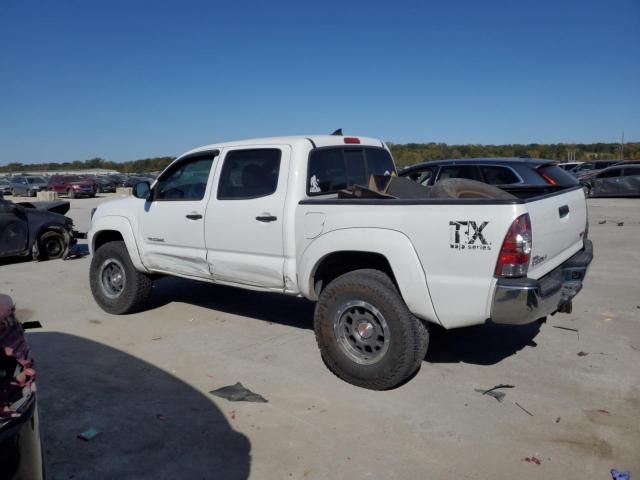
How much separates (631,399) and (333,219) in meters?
2.67

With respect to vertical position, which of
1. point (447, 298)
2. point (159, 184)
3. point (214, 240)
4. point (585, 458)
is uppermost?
point (159, 184)

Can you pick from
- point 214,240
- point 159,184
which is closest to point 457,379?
point 214,240

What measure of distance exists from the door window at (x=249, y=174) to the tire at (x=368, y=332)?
4.02 feet

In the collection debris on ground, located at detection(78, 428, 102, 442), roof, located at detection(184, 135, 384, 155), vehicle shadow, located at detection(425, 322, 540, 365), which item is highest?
roof, located at detection(184, 135, 384, 155)

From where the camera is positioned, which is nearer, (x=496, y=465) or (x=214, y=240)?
(x=496, y=465)

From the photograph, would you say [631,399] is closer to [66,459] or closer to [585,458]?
[585,458]

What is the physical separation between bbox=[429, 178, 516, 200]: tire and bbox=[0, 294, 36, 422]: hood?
10.6 feet

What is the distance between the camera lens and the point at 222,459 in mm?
3426

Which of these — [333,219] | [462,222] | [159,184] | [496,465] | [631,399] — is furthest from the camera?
[159,184]

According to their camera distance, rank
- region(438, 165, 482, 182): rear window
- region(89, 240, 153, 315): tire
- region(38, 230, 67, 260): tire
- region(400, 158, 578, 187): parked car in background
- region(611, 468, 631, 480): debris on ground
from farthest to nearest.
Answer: region(38, 230, 67, 260): tire, region(438, 165, 482, 182): rear window, region(400, 158, 578, 187): parked car in background, region(89, 240, 153, 315): tire, region(611, 468, 631, 480): debris on ground

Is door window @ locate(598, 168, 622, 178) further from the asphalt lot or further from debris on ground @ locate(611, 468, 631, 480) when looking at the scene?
debris on ground @ locate(611, 468, 631, 480)

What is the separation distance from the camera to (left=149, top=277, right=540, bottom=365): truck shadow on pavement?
5227 mm

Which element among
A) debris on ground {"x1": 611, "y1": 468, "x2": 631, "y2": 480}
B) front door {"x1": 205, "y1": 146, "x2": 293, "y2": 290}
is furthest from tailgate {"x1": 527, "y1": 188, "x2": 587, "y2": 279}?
front door {"x1": 205, "y1": 146, "x2": 293, "y2": 290}

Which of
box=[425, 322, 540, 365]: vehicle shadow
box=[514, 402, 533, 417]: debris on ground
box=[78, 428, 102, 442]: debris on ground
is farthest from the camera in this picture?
box=[425, 322, 540, 365]: vehicle shadow
